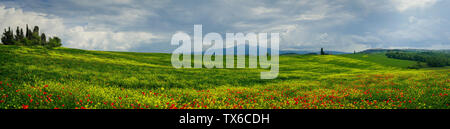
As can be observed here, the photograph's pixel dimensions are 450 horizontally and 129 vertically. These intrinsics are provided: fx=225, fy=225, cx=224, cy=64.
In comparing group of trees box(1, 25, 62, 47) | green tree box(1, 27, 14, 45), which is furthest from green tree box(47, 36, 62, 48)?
green tree box(1, 27, 14, 45)

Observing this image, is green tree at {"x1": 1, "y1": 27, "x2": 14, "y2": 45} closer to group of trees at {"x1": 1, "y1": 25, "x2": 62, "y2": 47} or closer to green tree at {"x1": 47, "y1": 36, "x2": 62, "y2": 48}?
group of trees at {"x1": 1, "y1": 25, "x2": 62, "y2": 47}

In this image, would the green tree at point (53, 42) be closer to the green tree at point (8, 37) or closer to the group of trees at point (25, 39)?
the group of trees at point (25, 39)

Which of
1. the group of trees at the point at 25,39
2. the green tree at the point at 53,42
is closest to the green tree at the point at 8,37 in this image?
the group of trees at the point at 25,39
